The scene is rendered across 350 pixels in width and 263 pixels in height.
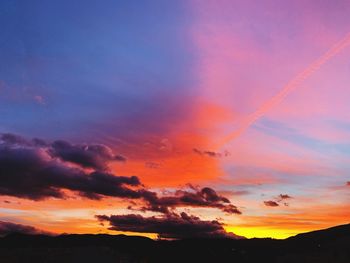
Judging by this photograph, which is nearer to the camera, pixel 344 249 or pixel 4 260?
pixel 344 249

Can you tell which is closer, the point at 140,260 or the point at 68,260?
the point at 68,260

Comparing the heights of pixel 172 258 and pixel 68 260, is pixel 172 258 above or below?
above

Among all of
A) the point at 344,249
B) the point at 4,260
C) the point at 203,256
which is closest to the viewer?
the point at 344,249

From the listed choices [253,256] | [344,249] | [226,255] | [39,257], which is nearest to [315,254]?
[344,249]

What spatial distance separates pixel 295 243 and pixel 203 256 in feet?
129

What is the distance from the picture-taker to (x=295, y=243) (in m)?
198

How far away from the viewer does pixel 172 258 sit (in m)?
194

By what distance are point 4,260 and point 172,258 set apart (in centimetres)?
7818

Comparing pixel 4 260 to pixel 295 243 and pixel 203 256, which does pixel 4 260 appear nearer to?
pixel 203 256

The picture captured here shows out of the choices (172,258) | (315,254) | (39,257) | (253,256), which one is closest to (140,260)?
(172,258)

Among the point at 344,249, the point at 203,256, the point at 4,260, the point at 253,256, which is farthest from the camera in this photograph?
the point at 203,256

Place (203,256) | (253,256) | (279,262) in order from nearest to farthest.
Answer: (279,262), (253,256), (203,256)

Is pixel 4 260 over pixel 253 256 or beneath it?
beneath

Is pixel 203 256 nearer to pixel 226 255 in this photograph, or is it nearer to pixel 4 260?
pixel 226 255
